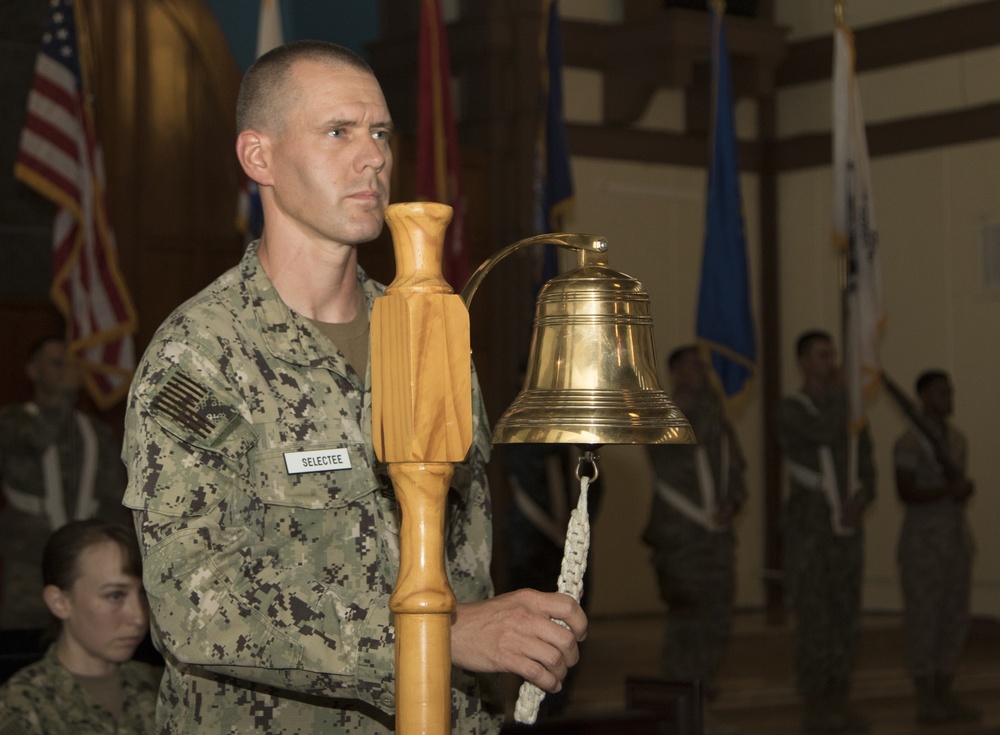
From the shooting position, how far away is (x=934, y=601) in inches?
244

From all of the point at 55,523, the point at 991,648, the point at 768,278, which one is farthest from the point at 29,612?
the point at 768,278

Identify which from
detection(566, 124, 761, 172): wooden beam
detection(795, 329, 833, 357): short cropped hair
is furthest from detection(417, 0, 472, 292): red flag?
detection(566, 124, 761, 172): wooden beam

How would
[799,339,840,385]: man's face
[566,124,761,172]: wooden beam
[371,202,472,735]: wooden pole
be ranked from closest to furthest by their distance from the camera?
[371,202,472,735]: wooden pole
[799,339,840,385]: man's face
[566,124,761,172]: wooden beam

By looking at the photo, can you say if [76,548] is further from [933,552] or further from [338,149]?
[933,552]

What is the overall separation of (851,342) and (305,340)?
197 inches

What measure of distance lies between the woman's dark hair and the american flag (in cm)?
287

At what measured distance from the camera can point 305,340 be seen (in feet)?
5.58

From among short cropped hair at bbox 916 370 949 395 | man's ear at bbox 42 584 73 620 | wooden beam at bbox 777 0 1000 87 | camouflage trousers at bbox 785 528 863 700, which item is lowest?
camouflage trousers at bbox 785 528 863 700

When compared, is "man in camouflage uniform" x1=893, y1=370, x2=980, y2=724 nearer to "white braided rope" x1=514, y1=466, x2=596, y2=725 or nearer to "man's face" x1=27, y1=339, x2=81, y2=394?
"man's face" x1=27, y1=339, x2=81, y2=394

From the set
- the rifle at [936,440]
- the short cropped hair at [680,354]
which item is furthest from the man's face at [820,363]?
the short cropped hair at [680,354]

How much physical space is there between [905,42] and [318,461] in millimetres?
7555

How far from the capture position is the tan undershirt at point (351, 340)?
1.76 m

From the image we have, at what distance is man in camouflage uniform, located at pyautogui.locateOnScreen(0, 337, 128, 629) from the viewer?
17.6 feet

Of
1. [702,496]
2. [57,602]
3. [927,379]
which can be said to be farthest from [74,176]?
[927,379]
